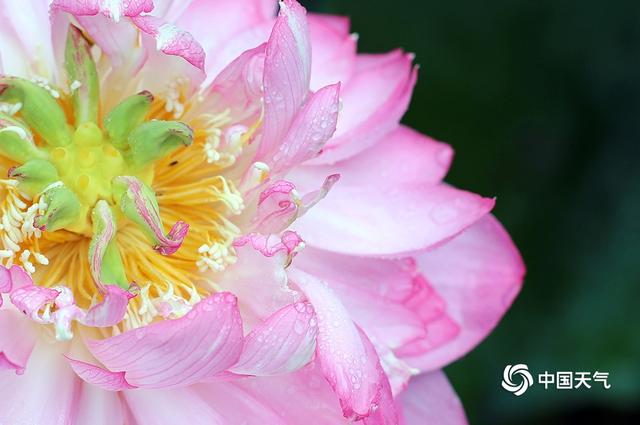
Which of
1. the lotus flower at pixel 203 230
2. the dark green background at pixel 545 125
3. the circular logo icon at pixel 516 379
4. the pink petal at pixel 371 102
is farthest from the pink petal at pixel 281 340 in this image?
the dark green background at pixel 545 125

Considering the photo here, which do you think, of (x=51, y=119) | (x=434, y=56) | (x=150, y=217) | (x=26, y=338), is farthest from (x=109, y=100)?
(x=434, y=56)

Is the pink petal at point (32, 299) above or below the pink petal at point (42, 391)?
above

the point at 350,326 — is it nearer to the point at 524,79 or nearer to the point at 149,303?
the point at 149,303

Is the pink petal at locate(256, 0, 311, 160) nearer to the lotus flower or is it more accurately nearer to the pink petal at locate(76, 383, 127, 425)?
the lotus flower

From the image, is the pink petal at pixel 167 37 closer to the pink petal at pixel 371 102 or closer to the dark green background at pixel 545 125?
the pink petal at pixel 371 102

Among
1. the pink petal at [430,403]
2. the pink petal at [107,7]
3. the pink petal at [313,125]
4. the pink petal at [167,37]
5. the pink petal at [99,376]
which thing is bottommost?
the pink petal at [430,403]

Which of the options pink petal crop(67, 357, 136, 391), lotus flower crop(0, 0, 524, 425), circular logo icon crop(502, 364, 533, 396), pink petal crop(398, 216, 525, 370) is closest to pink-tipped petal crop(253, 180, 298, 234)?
lotus flower crop(0, 0, 524, 425)

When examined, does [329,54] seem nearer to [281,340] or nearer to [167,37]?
[167,37]
